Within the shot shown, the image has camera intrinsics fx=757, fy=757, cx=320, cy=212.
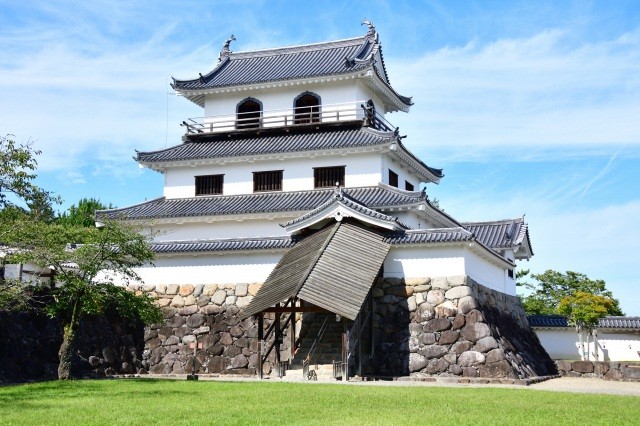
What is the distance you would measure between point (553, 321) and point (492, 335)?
1045cm

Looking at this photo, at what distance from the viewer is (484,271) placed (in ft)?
74.8

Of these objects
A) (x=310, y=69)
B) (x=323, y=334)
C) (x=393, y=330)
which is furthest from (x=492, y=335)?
(x=310, y=69)

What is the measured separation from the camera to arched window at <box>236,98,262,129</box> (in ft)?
93.0

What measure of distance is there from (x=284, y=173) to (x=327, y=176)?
1549 millimetres

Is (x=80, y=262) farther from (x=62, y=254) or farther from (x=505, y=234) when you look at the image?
(x=505, y=234)

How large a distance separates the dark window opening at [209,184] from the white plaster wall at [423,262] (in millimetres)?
8526

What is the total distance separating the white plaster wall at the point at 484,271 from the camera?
69.2ft

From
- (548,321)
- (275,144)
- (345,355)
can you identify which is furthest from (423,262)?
(548,321)

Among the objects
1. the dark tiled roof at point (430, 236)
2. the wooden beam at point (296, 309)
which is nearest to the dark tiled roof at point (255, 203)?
the dark tiled roof at point (430, 236)

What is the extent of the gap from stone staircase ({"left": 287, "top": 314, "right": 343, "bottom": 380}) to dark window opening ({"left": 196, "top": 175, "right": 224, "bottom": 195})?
753cm

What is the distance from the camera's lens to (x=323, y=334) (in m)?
21.0

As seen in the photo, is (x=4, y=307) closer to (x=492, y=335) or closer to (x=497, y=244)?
(x=492, y=335)

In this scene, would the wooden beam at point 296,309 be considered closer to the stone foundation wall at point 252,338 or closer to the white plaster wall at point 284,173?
the stone foundation wall at point 252,338

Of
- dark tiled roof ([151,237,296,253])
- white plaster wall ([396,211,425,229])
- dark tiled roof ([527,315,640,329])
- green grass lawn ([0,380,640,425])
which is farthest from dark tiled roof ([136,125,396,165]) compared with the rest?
green grass lawn ([0,380,640,425])
